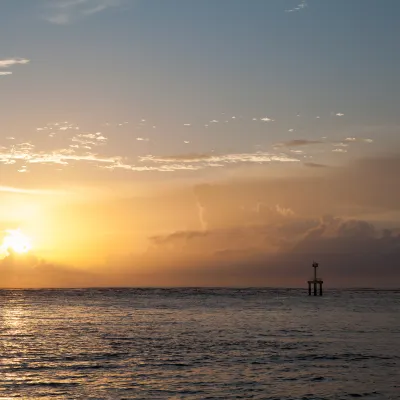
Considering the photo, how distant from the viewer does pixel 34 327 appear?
7669 centimetres

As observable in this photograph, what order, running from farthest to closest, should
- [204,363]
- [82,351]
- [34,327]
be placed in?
[34,327]
[82,351]
[204,363]

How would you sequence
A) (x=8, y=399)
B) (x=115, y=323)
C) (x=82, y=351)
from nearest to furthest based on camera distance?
(x=8, y=399), (x=82, y=351), (x=115, y=323)

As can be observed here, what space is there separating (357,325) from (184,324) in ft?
71.9

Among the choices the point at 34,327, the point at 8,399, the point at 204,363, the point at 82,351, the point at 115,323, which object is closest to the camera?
the point at 8,399

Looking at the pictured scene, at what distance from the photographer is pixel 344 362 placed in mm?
43875

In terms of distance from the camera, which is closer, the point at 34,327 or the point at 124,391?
the point at 124,391

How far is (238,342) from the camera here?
56.5 m

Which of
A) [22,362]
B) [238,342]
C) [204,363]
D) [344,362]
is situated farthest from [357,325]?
[22,362]

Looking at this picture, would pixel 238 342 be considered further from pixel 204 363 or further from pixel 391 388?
pixel 391 388

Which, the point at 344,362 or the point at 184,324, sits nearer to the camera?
the point at 344,362

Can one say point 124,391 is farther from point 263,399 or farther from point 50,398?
point 263,399

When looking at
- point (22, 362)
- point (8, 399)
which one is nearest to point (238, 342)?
point (22, 362)

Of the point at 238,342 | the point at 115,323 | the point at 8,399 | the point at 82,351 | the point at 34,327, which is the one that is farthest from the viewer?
the point at 115,323

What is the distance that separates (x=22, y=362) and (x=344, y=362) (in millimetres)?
22506
